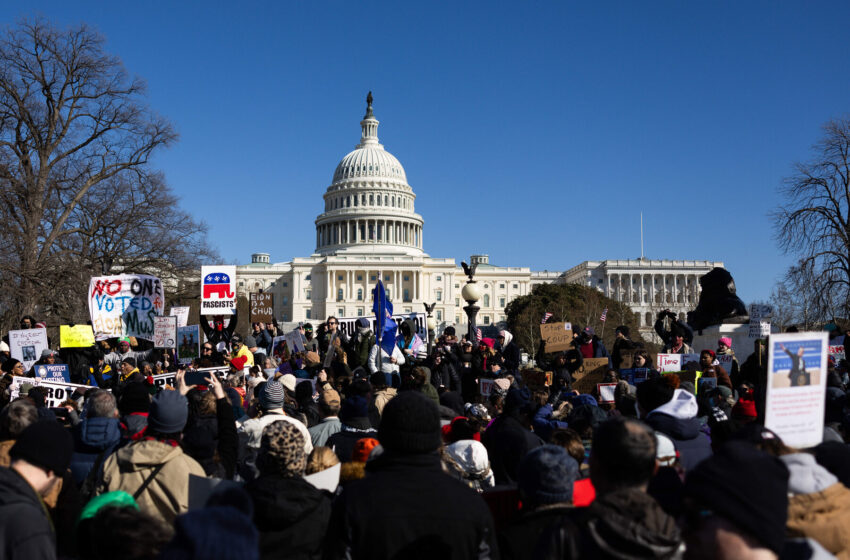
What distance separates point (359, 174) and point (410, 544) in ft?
373

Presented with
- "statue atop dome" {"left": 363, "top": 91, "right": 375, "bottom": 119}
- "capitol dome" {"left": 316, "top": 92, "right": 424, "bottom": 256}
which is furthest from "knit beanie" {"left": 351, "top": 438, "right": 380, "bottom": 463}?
"statue atop dome" {"left": 363, "top": 91, "right": 375, "bottom": 119}

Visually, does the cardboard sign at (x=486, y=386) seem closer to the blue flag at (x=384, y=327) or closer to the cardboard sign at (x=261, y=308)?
the blue flag at (x=384, y=327)

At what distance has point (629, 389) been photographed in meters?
8.28

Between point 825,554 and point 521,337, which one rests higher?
point 825,554

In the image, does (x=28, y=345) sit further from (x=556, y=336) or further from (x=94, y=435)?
(x=94, y=435)

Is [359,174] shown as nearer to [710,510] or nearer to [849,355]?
[849,355]

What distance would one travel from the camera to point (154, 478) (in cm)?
400

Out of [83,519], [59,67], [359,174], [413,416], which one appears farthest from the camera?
[359,174]

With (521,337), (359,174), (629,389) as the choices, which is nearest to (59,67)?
(629,389)

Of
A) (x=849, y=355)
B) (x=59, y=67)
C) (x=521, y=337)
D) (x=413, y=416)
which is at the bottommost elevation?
(x=521, y=337)

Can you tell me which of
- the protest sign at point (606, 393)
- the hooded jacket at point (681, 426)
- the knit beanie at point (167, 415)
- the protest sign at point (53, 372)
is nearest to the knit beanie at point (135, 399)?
the knit beanie at point (167, 415)

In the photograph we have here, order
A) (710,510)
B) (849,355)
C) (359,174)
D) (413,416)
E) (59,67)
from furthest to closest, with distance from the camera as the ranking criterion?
(359,174) < (59,67) < (849,355) < (413,416) < (710,510)

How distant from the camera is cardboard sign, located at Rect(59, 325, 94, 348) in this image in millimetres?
12898

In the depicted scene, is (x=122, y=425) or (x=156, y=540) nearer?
(x=156, y=540)
